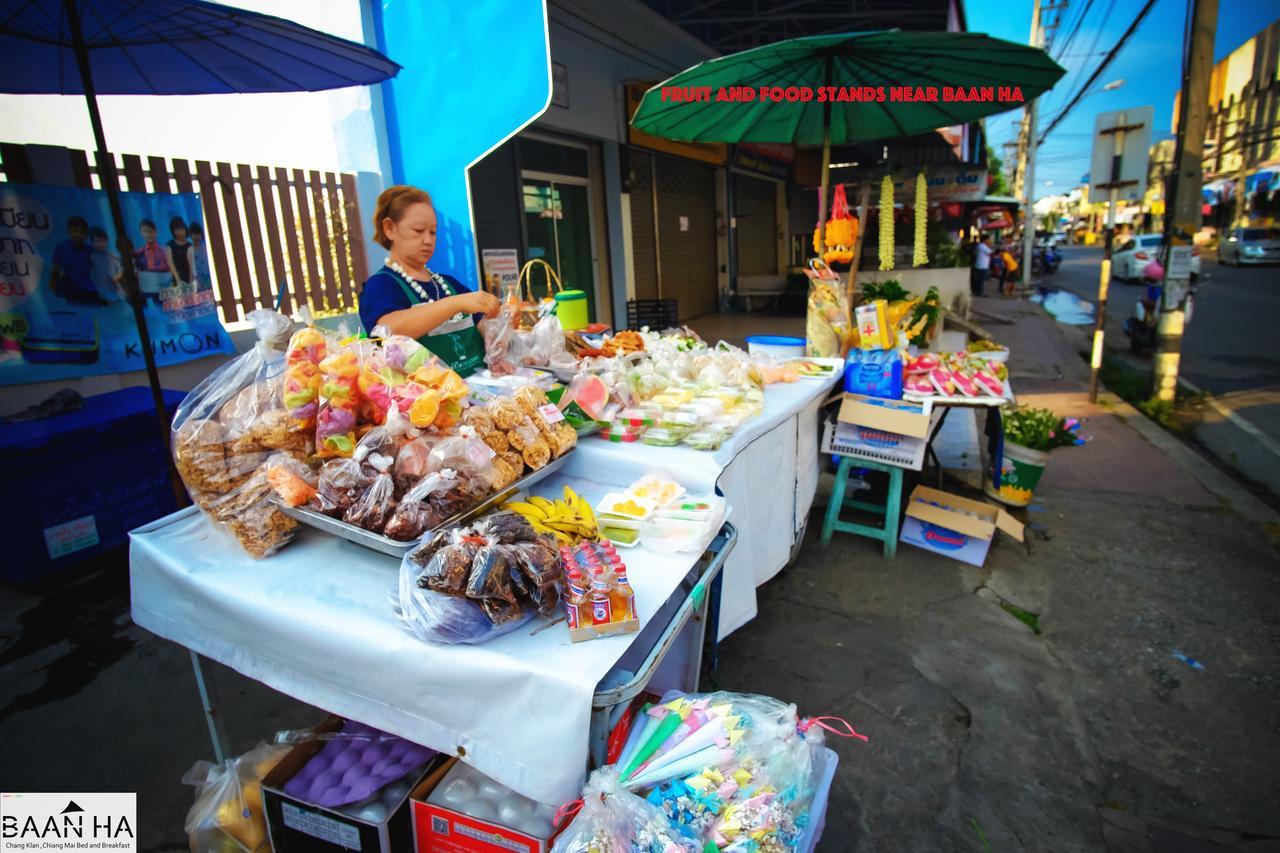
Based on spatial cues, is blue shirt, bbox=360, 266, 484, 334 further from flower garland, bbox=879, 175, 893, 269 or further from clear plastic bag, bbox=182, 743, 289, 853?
flower garland, bbox=879, 175, 893, 269

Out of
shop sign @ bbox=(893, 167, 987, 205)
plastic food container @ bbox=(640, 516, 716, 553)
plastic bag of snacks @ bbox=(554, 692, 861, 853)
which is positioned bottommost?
plastic bag of snacks @ bbox=(554, 692, 861, 853)

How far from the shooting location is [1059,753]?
227cm

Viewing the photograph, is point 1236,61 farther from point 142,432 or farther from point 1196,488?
point 142,432

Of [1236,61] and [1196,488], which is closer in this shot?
[1196,488]

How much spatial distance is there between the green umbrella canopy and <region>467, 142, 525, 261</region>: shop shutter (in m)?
2.82

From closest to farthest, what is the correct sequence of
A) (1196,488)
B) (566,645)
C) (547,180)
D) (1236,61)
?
1. (566,645)
2. (1196,488)
3. (547,180)
4. (1236,61)

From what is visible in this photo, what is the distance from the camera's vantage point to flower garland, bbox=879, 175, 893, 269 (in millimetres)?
4441

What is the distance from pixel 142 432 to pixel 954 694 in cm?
434

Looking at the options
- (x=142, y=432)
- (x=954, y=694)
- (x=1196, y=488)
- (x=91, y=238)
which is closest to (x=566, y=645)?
(x=954, y=694)

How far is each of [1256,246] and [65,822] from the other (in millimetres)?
32715

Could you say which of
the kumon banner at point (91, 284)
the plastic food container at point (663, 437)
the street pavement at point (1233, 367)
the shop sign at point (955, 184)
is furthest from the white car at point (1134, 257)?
the kumon banner at point (91, 284)

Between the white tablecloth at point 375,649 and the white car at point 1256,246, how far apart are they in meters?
31.4

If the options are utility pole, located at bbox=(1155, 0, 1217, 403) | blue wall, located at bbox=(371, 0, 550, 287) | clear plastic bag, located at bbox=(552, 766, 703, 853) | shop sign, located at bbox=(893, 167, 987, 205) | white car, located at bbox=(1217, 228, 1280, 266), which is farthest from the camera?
white car, located at bbox=(1217, 228, 1280, 266)

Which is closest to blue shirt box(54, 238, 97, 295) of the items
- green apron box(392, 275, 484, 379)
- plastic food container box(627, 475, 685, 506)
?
green apron box(392, 275, 484, 379)
